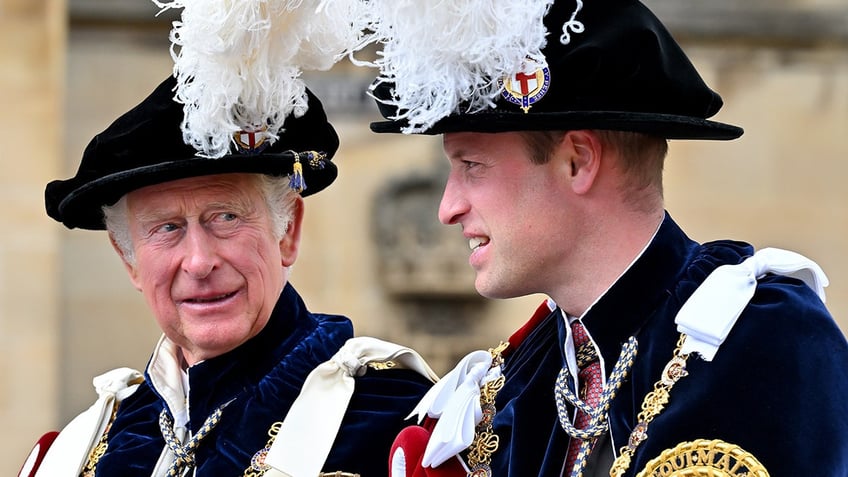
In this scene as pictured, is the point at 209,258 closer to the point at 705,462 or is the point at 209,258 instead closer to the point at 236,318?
the point at 236,318

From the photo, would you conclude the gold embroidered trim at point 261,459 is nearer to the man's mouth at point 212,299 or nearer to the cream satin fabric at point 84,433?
the man's mouth at point 212,299

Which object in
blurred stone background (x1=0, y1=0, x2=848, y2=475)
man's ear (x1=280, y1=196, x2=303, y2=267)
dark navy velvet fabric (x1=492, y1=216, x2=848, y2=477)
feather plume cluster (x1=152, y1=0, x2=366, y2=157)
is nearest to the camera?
dark navy velvet fabric (x1=492, y1=216, x2=848, y2=477)

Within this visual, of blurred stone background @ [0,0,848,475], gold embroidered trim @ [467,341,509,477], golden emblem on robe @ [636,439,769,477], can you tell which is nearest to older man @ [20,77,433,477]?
gold embroidered trim @ [467,341,509,477]

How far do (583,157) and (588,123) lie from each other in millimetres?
111

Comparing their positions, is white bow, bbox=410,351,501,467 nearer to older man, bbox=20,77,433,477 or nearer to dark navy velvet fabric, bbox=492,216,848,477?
dark navy velvet fabric, bbox=492,216,848,477

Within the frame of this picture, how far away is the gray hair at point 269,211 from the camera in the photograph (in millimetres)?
3869

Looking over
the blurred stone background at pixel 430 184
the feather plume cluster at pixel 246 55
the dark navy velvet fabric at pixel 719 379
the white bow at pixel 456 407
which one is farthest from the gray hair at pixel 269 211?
the blurred stone background at pixel 430 184

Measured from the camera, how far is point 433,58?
3145mm

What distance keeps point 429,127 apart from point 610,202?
400 mm

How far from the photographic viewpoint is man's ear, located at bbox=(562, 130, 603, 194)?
10.2ft

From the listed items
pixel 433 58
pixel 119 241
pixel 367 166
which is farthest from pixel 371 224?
pixel 433 58

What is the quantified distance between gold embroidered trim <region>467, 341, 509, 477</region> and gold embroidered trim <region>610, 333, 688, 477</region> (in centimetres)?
39

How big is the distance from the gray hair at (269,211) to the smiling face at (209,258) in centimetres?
2

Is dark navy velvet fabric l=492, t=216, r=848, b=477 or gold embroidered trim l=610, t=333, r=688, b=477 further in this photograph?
gold embroidered trim l=610, t=333, r=688, b=477
